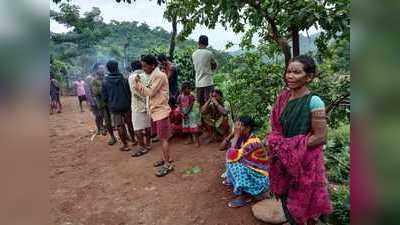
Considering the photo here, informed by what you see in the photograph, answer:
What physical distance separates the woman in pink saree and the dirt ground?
1.11 meters

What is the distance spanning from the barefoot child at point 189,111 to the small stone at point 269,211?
7.23 feet

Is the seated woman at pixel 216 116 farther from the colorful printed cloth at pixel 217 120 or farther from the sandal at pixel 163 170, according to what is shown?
the sandal at pixel 163 170

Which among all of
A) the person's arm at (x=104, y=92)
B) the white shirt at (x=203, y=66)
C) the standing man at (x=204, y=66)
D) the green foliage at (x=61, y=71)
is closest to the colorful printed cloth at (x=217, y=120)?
the standing man at (x=204, y=66)

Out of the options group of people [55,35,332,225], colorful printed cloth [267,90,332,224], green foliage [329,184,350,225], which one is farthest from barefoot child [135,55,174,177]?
colorful printed cloth [267,90,332,224]

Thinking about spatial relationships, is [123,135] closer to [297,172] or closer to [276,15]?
[276,15]

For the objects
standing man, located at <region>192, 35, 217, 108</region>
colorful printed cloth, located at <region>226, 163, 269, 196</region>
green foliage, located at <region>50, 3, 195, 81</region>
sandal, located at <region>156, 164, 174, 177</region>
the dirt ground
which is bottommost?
the dirt ground

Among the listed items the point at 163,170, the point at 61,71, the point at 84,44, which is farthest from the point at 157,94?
the point at 84,44

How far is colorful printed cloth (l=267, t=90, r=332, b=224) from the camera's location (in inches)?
96.8

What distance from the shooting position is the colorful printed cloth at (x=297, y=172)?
2.46m

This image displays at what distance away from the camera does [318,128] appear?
7.84 feet

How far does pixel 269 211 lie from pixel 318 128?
4.90 ft

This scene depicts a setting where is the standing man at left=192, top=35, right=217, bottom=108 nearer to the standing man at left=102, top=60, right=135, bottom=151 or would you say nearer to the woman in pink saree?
the standing man at left=102, top=60, right=135, bottom=151
